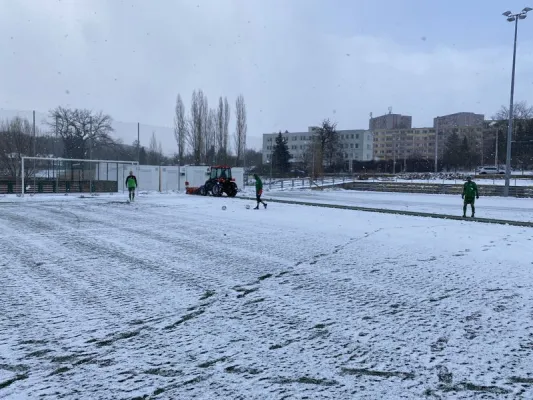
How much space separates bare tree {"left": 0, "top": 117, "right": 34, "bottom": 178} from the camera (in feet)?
121

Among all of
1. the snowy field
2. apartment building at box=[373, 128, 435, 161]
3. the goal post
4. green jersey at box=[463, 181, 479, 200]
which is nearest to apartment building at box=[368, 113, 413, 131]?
apartment building at box=[373, 128, 435, 161]

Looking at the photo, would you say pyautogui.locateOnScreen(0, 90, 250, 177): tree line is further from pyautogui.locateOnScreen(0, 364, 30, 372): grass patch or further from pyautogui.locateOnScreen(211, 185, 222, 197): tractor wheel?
pyautogui.locateOnScreen(0, 364, 30, 372): grass patch

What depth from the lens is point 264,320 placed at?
5590mm

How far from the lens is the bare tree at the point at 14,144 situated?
36938 mm

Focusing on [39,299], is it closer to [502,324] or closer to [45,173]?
[502,324]

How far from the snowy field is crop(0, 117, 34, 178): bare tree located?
95.1ft

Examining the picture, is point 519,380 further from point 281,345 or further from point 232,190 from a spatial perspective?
point 232,190

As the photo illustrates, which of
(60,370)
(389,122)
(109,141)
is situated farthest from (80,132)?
(389,122)

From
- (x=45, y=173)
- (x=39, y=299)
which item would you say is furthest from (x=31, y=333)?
(x=45, y=173)

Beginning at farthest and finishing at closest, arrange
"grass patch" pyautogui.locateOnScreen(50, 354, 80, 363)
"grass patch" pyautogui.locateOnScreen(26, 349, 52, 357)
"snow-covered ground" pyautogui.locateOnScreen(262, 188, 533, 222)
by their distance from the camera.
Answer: "snow-covered ground" pyautogui.locateOnScreen(262, 188, 533, 222)
"grass patch" pyautogui.locateOnScreen(26, 349, 52, 357)
"grass patch" pyautogui.locateOnScreen(50, 354, 80, 363)

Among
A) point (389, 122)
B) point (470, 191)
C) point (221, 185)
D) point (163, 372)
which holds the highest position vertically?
point (389, 122)

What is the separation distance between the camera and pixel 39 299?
6379 millimetres

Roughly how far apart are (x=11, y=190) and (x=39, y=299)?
31.9m

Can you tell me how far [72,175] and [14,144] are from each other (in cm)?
580
